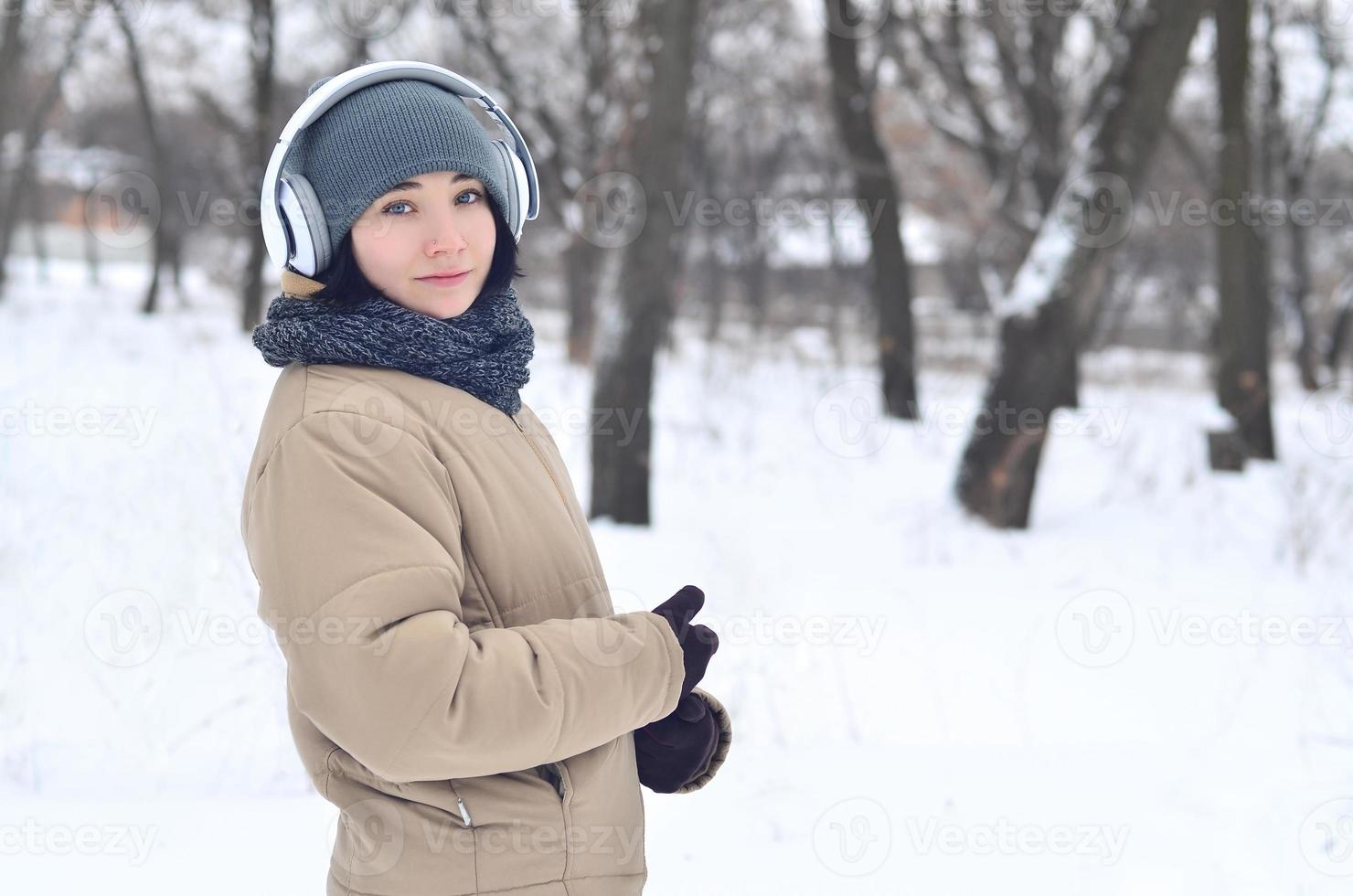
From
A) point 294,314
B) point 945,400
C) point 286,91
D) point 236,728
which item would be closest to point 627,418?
point 236,728

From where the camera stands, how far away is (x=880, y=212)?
924 centimetres

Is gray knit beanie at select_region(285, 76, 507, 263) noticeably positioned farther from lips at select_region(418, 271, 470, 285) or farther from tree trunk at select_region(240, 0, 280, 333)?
tree trunk at select_region(240, 0, 280, 333)

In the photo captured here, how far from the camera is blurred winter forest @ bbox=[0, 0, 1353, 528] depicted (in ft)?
18.1

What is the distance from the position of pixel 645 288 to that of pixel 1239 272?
5809 millimetres

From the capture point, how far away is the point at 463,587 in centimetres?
118

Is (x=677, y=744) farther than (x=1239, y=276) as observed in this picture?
No

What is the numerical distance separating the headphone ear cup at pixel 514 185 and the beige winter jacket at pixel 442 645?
11.4 inches

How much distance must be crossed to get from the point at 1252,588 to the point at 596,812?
4.64m

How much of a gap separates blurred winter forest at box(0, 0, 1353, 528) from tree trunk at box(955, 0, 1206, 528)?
1 cm

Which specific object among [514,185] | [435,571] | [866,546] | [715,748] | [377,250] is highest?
[514,185]

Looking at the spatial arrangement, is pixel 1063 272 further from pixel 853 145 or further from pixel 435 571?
pixel 435 571
